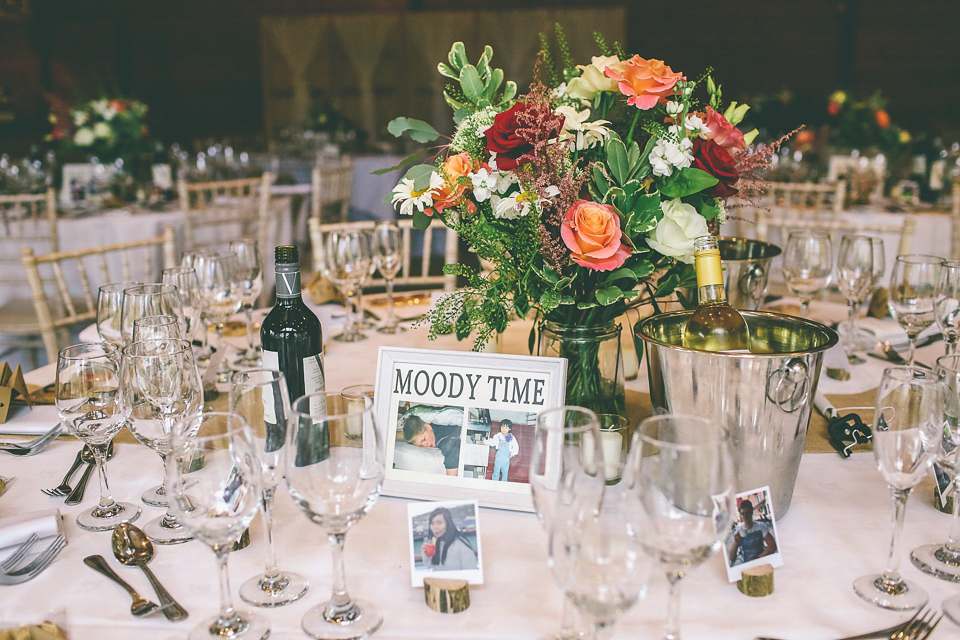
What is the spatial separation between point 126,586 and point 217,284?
876 mm

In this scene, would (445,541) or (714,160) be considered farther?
(714,160)

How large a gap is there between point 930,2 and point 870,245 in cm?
700

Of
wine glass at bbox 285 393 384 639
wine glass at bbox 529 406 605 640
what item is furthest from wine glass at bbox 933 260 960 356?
wine glass at bbox 285 393 384 639

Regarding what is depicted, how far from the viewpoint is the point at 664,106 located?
1078mm

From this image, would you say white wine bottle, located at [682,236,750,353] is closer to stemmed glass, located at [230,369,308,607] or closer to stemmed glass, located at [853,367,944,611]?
stemmed glass, located at [853,367,944,611]

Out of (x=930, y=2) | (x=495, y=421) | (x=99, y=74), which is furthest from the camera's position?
(x=99, y=74)

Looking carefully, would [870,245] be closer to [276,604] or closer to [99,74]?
[276,604]

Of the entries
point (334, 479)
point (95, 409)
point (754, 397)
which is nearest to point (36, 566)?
point (95, 409)

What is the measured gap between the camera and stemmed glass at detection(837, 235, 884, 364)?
1561 millimetres

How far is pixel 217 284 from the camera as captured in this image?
160cm

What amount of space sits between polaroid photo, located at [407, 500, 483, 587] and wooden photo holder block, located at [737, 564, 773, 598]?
278 mm

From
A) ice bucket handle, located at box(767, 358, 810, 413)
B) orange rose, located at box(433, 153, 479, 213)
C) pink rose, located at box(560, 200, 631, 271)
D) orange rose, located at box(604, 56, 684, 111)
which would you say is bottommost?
ice bucket handle, located at box(767, 358, 810, 413)

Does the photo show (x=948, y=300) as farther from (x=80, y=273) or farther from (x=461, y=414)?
(x=80, y=273)

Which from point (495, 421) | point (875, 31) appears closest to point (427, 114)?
point (875, 31)
